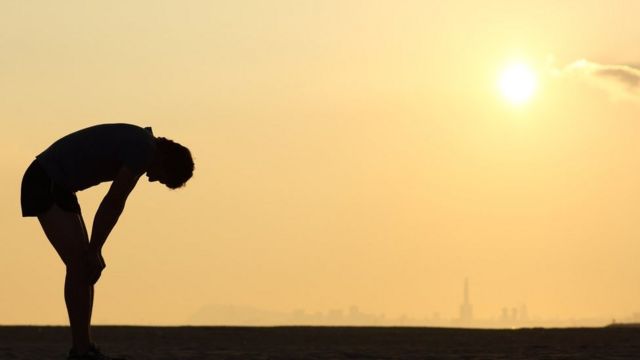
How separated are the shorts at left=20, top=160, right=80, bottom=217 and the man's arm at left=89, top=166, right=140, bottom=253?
22 centimetres

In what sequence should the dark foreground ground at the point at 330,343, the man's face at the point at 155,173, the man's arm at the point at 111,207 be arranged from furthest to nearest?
the dark foreground ground at the point at 330,343
the man's face at the point at 155,173
the man's arm at the point at 111,207

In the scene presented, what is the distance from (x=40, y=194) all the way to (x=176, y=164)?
2.83ft

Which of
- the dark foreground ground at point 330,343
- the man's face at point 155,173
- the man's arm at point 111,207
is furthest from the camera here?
the dark foreground ground at point 330,343

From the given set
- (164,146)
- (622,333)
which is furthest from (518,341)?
(164,146)

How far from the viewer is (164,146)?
27.5ft

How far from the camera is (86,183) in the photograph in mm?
→ 8320

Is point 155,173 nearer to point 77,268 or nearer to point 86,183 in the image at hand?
point 86,183

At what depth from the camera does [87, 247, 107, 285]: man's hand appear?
823 centimetres

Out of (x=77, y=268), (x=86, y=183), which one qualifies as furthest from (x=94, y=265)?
(x=86, y=183)

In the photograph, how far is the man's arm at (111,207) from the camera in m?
8.22

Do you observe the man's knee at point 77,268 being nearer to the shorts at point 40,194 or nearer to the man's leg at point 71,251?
the man's leg at point 71,251

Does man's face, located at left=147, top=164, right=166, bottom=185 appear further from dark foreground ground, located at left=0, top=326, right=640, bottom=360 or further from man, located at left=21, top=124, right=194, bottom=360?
dark foreground ground, located at left=0, top=326, right=640, bottom=360

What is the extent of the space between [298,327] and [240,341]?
190 cm

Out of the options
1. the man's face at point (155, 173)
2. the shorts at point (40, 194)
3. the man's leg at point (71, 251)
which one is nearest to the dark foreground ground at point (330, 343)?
Result: the man's leg at point (71, 251)
